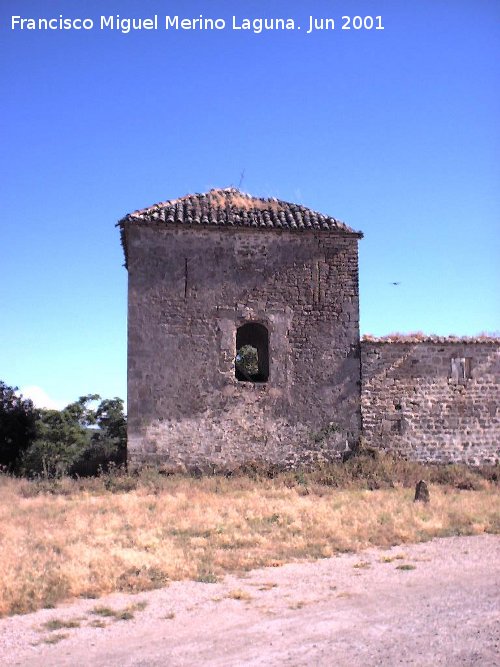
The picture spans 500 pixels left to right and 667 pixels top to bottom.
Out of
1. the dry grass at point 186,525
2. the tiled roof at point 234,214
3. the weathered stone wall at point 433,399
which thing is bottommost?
the dry grass at point 186,525

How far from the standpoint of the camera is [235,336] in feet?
A: 56.0

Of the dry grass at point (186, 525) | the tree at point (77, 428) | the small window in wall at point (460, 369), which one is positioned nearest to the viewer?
the dry grass at point (186, 525)

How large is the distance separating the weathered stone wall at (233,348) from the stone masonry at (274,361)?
0.03 m

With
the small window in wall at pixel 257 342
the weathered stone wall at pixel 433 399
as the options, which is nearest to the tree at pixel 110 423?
the small window in wall at pixel 257 342

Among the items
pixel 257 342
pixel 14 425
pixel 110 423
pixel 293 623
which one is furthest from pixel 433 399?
pixel 110 423

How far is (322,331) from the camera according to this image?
1730 cm

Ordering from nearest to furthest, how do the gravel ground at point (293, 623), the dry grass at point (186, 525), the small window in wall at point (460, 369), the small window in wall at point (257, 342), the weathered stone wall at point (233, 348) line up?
1. the gravel ground at point (293, 623)
2. the dry grass at point (186, 525)
3. the weathered stone wall at point (233, 348)
4. the small window in wall at point (460, 369)
5. the small window in wall at point (257, 342)

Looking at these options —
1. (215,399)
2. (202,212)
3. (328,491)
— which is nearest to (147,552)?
(328,491)

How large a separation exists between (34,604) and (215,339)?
10.3m

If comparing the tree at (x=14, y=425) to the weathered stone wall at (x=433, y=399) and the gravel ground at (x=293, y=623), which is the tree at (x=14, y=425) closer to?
the weathered stone wall at (x=433, y=399)

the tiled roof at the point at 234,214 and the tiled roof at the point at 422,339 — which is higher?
the tiled roof at the point at 234,214

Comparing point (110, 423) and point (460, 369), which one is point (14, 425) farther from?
point (460, 369)

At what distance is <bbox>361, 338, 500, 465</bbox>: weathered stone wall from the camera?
1709cm

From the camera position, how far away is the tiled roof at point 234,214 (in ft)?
55.9
